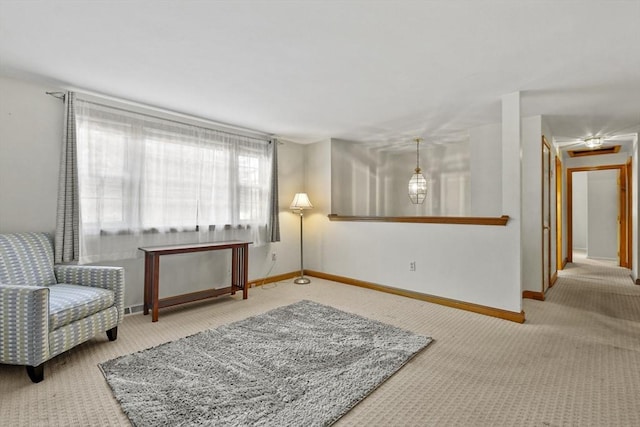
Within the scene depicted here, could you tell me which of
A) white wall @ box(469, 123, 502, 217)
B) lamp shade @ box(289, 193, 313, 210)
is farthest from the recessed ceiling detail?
lamp shade @ box(289, 193, 313, 210)

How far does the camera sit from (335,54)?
7.55 feet

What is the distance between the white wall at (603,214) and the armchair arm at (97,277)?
9.05 meters

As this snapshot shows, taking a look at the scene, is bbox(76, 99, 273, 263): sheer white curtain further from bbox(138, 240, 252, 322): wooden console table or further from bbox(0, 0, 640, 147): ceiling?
bbox(0, 0, 640, 147): ceiling

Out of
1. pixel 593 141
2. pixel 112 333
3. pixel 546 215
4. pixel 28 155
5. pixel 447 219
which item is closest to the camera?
pixel 112 333

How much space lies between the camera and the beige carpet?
169 centimetres

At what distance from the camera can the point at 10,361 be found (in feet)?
6.57

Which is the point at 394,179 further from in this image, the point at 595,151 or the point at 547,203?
the point at 595,151

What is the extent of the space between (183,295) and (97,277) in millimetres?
1171

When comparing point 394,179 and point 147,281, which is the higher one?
point 394,179

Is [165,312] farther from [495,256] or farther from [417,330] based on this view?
[495,256]

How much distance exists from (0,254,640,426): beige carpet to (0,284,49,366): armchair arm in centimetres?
19

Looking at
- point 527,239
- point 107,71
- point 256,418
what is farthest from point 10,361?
point 527,239

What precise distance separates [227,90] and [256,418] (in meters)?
2.72

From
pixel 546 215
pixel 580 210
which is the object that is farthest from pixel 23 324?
pixel 580 210
